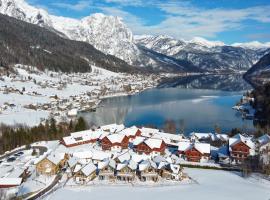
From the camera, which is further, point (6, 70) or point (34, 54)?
point (34, 54)

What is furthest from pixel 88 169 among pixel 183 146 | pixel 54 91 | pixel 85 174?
pixel 54 91

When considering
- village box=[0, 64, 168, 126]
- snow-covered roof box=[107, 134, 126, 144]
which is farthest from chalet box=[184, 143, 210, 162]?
village box=[0, 64, 168, 126]

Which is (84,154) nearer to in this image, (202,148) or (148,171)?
(148,171)

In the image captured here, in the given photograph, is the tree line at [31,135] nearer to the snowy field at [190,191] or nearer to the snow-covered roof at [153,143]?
the snow-covered roof at [153,143]

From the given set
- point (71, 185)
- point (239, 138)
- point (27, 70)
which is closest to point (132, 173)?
point (71, 185)

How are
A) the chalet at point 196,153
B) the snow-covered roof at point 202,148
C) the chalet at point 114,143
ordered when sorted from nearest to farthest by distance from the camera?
the chalet at point 196,153
the snow-covered roof at point 202,148
the chalet at point 114,143

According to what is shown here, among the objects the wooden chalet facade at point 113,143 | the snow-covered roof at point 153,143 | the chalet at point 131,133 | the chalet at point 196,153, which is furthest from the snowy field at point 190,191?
the chalet at point 131,133

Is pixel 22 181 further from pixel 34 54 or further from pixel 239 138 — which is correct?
pixel 34 54
